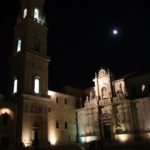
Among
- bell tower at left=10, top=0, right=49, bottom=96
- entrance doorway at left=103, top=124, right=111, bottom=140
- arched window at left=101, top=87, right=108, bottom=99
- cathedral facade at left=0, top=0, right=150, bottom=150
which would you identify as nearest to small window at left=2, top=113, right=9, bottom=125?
cathedral facade at left=0, top=0, right=150, bottom=150

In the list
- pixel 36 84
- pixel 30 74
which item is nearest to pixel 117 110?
pixel 36 84

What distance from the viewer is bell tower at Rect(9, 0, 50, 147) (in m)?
42.7

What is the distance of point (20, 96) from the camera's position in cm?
4328

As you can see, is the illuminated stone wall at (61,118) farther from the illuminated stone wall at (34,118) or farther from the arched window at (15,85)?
the arched window at (15,85)

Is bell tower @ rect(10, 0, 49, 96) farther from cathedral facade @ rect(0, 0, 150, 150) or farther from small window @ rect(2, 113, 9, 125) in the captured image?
small window @ rect(2, 113, 9, 125)

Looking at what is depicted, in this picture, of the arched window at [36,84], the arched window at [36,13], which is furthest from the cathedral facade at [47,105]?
the arched window at [36,13]

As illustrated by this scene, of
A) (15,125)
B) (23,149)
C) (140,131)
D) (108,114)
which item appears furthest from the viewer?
(108,114)

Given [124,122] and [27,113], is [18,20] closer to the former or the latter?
[27,113]

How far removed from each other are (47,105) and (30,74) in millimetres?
7036

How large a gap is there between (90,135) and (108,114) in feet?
20.1

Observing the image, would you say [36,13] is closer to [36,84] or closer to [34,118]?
[36,84]

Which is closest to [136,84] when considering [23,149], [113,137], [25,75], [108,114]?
[108,114]

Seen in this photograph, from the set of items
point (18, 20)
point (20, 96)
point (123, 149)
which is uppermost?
point (18, 20)

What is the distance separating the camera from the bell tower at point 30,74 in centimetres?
4269
